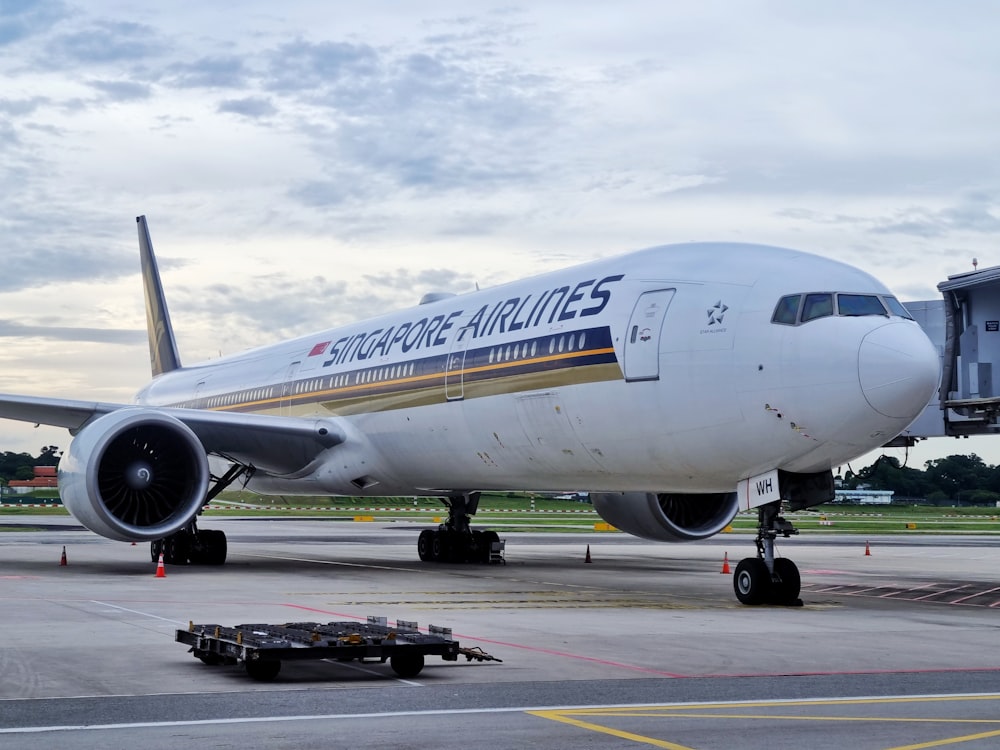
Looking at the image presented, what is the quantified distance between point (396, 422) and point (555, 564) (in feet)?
15.3

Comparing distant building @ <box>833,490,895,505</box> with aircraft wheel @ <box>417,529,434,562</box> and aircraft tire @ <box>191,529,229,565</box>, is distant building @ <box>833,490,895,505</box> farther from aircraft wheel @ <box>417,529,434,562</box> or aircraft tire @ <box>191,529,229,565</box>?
aircraft tire @ <box>191,529,229,565</box>

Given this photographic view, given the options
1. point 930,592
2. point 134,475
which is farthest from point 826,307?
point 134,475

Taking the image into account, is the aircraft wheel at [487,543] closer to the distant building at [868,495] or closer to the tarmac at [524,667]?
the tarmac at [524,667]

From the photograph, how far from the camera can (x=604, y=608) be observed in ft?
47.0

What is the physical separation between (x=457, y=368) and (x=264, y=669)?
1050 cm

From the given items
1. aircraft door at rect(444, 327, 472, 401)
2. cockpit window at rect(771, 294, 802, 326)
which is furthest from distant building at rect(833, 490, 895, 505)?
cockpit window at rect(771, 294, 802, 326)

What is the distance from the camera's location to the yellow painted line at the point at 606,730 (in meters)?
6.73

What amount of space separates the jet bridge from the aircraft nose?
2.97m

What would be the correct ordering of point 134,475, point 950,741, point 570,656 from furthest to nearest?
point 134,475, point 570,656, point 950,741

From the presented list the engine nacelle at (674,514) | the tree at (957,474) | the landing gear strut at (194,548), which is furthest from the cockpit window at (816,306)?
the tree at (957,474)

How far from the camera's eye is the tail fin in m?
33.9

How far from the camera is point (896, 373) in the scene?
519 inches

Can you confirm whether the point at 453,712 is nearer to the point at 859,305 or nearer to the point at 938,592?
the point at 859,305

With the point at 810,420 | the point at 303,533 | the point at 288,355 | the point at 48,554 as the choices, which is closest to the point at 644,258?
the point at 810,420
